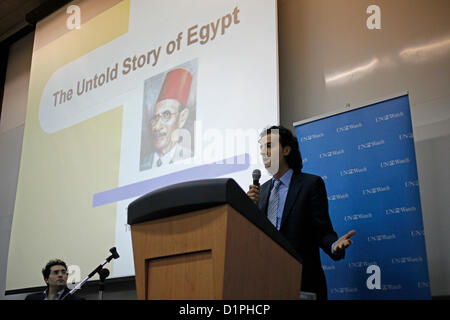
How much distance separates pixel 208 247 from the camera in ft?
3.36

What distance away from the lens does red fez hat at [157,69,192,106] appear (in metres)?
3.88

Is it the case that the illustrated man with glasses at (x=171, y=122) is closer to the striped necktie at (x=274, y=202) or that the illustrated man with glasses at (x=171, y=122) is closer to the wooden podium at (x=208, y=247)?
the striped necktie at (x=274, y=202)

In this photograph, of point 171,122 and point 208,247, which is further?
point 171,122

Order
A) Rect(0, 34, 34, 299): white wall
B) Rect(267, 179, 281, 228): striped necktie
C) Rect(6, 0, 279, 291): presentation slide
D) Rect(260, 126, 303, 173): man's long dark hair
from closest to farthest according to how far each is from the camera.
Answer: Rect(267, 179, 281, 228): striped necktie, Rect(260, 126, 303, 173): man's long dark hair, Rect(6, 0, 279, 291): presentation slide, Rect(0, 34, 34, 299): white wall

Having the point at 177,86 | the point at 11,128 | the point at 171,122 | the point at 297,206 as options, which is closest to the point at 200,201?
the point at 297,206

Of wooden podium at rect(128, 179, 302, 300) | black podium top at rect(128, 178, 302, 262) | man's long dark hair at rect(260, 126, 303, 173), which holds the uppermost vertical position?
man's long dark hair at rect(260, 126, 303, 173)

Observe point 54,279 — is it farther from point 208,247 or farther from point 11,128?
point 11,128

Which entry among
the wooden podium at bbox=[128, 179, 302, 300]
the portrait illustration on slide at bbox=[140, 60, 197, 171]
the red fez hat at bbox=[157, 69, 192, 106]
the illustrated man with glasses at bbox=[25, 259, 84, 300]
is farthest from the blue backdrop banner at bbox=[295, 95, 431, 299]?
the illustrated man with glasses at bbox=[25, 259, 84, 300]

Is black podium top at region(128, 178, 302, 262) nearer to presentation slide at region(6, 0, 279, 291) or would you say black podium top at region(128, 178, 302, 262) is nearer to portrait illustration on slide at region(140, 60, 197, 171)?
presentation slide at region(6, 0, 279, 291)

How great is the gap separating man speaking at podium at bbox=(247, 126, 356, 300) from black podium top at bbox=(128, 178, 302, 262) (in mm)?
778

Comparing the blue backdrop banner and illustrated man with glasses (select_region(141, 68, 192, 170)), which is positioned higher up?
illustrated man with glasses (select_region(141, 68, 192, 170))

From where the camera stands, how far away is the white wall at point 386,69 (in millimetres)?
2875

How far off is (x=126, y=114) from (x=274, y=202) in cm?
243

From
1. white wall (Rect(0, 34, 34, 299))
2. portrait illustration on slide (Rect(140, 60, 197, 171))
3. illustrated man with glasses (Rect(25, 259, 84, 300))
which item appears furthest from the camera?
white wall (Rect(0, 34, 34, 299))
